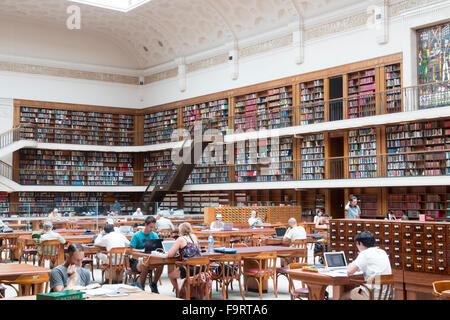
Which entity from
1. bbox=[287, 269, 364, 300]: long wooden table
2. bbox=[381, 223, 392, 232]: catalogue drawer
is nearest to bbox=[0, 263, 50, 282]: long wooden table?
bbox=[287, 269, 364, 300]: long wooden table

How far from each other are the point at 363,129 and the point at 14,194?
13091 millimetres

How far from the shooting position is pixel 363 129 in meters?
15.7

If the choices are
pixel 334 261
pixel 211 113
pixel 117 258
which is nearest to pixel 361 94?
pixel 211 113

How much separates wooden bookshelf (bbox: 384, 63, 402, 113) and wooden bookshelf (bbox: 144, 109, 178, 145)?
967cm

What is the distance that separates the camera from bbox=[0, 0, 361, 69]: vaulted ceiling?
59.8 feet

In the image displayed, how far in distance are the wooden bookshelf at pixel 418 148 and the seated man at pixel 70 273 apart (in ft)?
36.0

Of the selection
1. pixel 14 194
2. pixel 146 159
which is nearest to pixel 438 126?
pixel 146 159

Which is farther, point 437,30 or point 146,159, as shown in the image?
point 146,159

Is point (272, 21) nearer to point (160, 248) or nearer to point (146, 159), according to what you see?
point (146, 159)

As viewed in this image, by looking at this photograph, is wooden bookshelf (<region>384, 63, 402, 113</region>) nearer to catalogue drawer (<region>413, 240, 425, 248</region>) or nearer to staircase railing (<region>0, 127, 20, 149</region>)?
catalogue drawer (<region>413, 240, 425, 248</region>)

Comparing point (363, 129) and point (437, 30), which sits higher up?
point (437, 30)

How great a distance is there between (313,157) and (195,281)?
Result: 11.5 m

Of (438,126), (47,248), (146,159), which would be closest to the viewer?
(47,248)

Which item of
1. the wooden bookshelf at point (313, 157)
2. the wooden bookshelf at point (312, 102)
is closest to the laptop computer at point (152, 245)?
the wooden bookshelf at point (313, 157)
